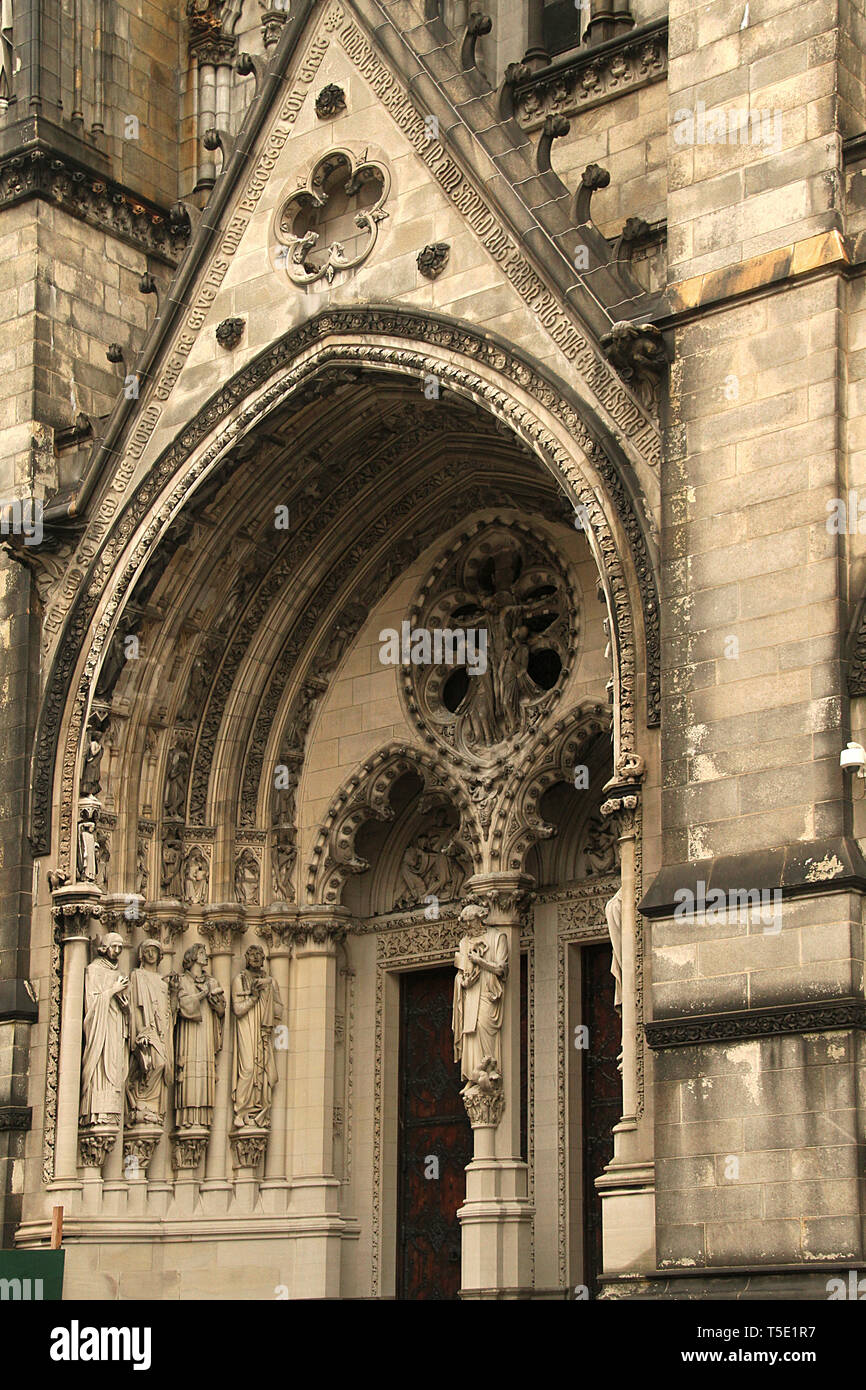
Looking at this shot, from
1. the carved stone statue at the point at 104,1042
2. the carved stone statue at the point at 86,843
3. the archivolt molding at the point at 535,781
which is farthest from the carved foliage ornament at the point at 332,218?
the carved stone statue at the point at 104,1042

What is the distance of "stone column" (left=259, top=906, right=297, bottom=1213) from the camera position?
1734cm

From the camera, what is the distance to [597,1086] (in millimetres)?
16703

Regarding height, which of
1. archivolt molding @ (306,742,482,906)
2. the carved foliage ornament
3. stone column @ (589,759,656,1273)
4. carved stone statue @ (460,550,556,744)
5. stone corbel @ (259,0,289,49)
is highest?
stone corbel @ (259,0,289,49)

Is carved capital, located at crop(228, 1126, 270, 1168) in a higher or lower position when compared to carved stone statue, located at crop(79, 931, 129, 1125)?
lower

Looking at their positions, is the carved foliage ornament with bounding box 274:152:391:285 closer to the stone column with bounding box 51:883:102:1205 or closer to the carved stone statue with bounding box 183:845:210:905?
the carved stone statue with bounding box 183:845:210:905

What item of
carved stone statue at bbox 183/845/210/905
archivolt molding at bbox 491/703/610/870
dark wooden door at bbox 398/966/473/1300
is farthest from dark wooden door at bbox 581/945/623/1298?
carved stone statue at bbox 183/845/210/905

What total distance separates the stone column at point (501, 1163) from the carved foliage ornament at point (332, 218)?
15.7 feet

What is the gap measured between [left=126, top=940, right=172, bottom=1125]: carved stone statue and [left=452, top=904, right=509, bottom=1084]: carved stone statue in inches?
93.1

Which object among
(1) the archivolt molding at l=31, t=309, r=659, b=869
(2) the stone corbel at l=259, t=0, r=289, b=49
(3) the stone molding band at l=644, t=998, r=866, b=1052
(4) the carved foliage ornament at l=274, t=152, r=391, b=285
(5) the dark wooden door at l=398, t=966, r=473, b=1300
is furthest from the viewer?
(2) the stone corbel at l=259, t=0, r=289, b=49

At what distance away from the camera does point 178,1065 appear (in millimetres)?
17406

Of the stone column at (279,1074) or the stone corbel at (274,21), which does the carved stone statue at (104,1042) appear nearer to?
the stone column at (279,1074)
